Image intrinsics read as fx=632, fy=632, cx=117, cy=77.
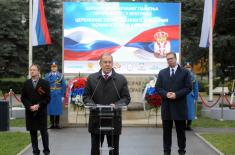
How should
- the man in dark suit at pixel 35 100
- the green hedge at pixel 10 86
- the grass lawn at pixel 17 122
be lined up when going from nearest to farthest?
the man in dark suit at pixel 35 100 → the grass lawn at pixel 17 122 → the green hedge at pixel 10 86

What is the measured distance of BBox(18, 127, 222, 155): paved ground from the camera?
12.9m

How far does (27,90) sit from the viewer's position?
11.8 meters

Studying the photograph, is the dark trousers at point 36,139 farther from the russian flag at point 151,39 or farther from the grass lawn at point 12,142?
the russian flag at point 151,39

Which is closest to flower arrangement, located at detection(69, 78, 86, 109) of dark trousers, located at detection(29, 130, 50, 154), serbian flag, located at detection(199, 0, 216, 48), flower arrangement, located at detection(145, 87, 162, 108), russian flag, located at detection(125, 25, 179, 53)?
flower arrangement, located at detection(145, 87, 162, 108)

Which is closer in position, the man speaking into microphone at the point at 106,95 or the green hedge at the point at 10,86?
the man speaking into microphone at the point at 106,95

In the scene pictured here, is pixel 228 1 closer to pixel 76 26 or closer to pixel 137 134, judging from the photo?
pixel 76 26

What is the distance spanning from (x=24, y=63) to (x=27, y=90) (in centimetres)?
2793

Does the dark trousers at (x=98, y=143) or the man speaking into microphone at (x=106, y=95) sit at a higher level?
the man speaking into microphone at (x=106, y=95)

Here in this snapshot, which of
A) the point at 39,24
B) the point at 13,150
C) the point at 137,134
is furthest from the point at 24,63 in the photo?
the point at 13,150

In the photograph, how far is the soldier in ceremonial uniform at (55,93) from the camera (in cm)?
1797

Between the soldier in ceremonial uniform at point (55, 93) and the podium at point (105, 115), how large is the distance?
9252 millimetres

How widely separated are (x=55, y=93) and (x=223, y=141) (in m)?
5.67

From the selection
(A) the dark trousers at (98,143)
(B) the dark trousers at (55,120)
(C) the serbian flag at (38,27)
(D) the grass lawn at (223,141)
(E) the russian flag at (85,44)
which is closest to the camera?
(A) the dark trousers at (98,143)

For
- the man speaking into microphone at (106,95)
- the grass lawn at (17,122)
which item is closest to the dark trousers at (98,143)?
the man speaking into microphone at (106,95)
